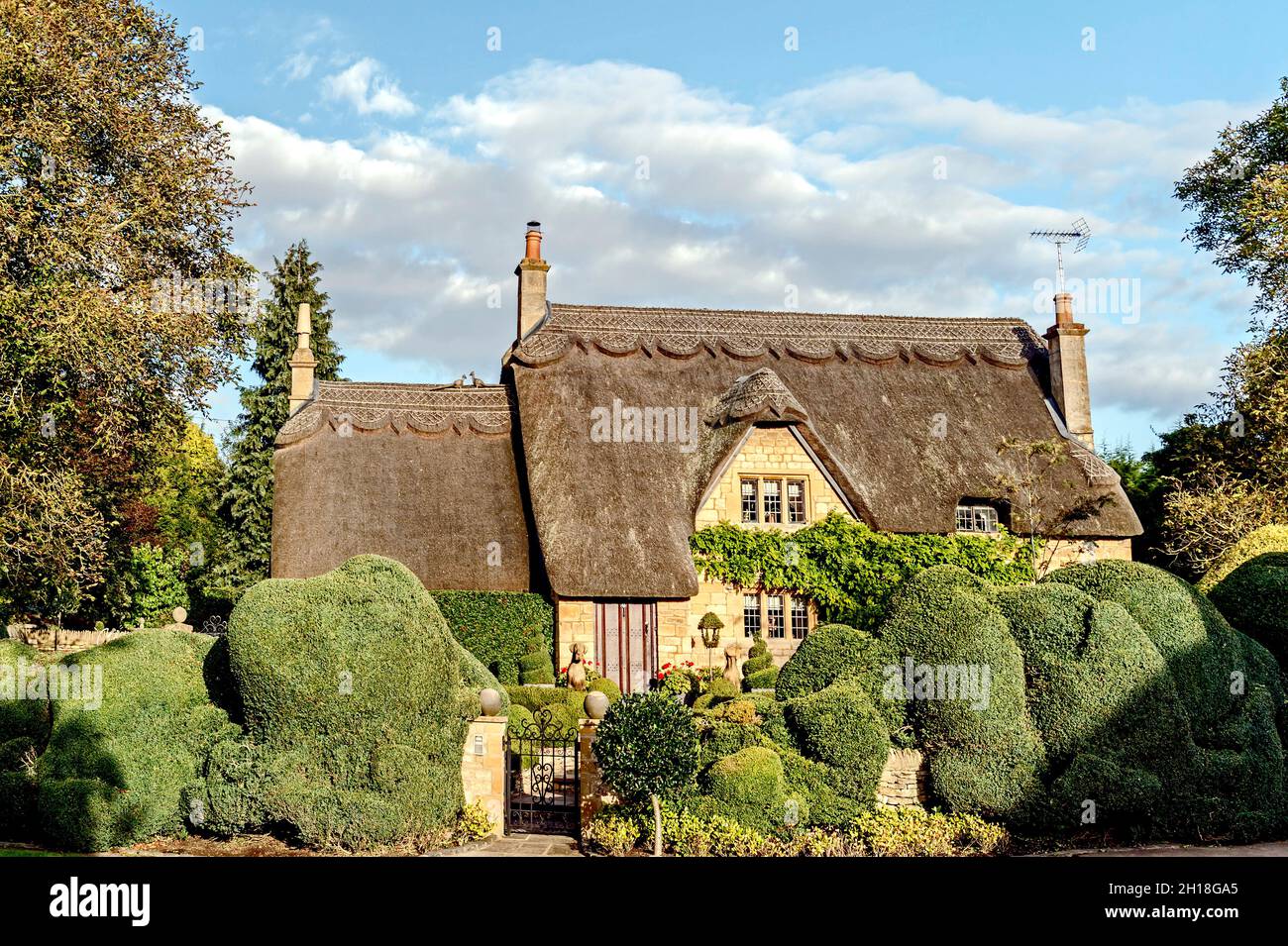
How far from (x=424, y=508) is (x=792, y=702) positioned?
1461cm

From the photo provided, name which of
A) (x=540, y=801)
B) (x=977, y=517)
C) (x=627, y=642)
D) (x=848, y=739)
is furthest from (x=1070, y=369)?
(x=540, y=801)

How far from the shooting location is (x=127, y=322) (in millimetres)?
19984

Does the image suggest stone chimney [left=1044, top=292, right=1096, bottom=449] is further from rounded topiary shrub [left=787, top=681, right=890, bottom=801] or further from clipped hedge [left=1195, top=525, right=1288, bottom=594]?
rounded topiary shrub [left=787, top=681, right=890, bottom=801]

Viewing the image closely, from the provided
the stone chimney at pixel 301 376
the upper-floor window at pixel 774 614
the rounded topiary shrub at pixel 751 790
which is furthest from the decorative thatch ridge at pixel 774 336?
the rounded topiary shrub at pixel 751 790

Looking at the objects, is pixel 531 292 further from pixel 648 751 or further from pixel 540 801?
pixel 648 751

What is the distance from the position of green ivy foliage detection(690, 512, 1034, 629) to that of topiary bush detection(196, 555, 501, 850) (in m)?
12.9

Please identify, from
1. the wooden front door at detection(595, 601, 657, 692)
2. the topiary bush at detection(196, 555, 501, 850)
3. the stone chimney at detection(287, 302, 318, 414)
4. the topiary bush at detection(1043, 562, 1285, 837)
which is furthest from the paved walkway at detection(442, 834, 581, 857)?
the stone chimney at detection(287, 302, 318, 414)

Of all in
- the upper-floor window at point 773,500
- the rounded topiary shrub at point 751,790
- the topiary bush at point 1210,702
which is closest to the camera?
the rounded topiary shrub at point 751,790

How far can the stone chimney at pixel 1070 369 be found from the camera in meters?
29.7

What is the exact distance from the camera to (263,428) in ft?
122

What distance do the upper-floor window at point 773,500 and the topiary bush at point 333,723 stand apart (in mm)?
14057

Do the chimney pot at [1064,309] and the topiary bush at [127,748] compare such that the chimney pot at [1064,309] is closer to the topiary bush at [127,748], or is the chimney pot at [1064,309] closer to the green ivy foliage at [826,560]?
the green ivy foliage at [826,560]

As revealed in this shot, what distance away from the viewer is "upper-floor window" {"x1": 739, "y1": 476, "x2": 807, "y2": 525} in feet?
83.5
